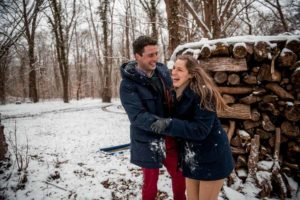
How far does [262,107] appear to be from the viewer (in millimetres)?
3666

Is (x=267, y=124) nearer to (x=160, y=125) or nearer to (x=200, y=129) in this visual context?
(x=200, y=129)

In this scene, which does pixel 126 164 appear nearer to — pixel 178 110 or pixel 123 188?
pixel 123 188

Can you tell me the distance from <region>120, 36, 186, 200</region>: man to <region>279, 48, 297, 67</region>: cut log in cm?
207

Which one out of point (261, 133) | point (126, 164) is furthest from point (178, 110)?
point (126, 164)

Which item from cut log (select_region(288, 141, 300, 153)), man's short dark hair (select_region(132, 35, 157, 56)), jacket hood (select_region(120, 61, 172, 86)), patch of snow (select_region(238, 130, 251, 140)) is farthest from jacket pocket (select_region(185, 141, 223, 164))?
cut log (select_region(288, 141, 300, 153))

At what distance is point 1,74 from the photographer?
65.8ft

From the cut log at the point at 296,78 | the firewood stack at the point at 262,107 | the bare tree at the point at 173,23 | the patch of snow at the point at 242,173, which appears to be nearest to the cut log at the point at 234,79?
the firewood stack at the point at 262,107

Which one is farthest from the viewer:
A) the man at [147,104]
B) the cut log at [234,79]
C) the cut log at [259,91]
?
the cut log at [234,79]

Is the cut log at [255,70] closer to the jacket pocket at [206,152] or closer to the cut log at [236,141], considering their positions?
the cut log at [236,141]

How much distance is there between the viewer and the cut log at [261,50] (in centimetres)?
352

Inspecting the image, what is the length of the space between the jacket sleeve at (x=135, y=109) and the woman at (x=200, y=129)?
94mm

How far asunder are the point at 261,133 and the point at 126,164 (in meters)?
2.61

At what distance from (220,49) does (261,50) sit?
0.62 metres

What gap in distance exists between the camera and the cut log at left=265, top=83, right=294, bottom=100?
351 cm
